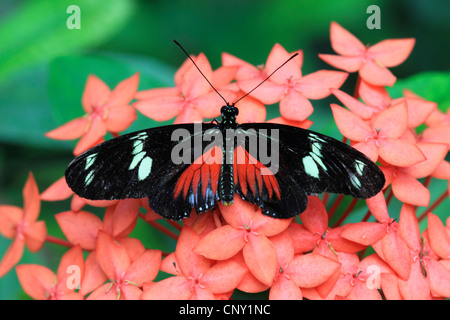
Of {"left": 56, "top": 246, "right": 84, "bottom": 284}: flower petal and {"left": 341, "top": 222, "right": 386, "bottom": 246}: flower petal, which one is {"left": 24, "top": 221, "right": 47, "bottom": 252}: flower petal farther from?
{"left": 341, "top": 222, "right": 386, "bottom": 246}: flower petal

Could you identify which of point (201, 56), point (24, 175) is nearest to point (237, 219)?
point (201, 56)

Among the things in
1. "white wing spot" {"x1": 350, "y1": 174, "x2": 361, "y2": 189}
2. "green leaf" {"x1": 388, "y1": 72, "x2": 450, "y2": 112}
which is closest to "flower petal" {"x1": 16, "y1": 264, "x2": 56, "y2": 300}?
"white wing spot" {"x1": 350, "y1": 174, "x2": 361, "y2": 189}

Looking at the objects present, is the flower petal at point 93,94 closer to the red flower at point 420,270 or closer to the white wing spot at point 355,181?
the white wing spot at point 355,181

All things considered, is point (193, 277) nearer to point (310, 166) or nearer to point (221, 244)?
point (221, 244)

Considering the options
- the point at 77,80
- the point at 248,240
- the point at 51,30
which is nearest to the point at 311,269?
the point at 248,240

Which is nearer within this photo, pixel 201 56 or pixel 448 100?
pixel 201 56
